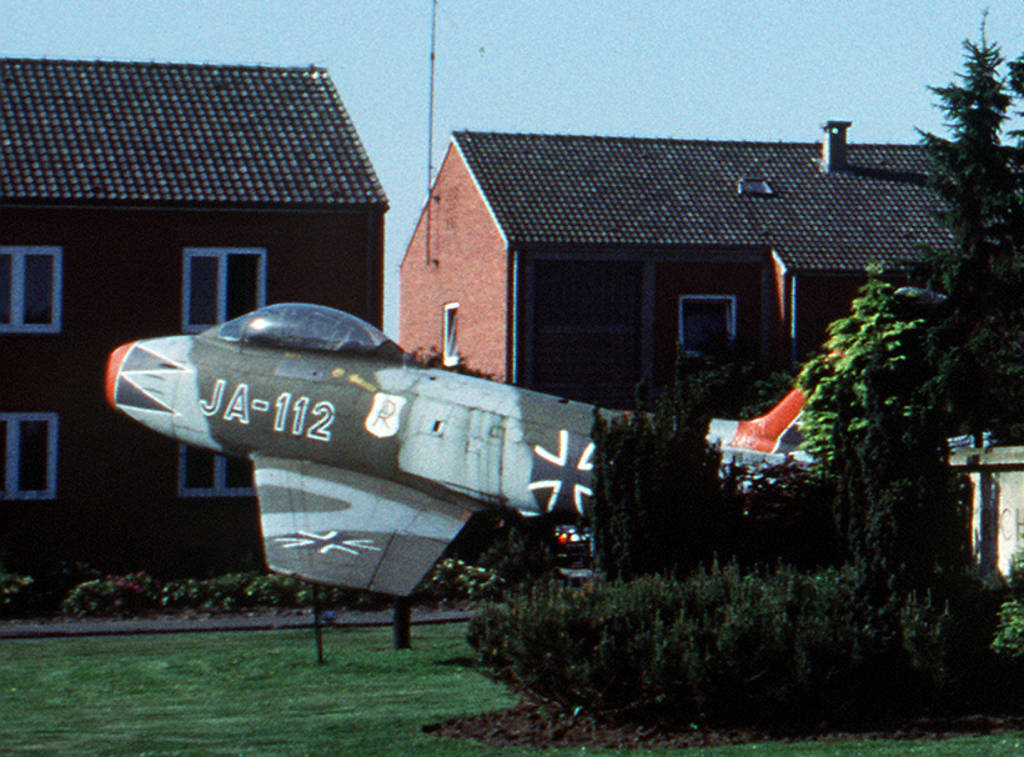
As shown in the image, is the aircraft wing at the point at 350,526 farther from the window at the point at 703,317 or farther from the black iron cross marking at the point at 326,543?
the window at the point at 703,317

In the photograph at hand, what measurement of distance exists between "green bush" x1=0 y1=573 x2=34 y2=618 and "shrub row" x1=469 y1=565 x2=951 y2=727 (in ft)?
39.9

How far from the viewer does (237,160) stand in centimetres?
2717

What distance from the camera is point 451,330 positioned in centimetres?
4003

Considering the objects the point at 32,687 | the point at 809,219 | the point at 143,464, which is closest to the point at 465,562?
the point at 143,464

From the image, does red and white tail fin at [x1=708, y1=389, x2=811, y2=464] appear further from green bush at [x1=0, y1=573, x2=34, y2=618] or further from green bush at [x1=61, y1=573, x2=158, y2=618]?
green bush at [x1=0, y1=573, x2=34, y2=618]

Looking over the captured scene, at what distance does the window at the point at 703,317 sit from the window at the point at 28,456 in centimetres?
1621

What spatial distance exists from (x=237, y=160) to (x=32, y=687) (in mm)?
14289

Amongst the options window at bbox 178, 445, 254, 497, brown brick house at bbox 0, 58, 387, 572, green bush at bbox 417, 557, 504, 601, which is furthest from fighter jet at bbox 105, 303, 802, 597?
window at bbox 178, 445, 254, 497

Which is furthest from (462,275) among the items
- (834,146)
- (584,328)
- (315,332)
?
(315,332)

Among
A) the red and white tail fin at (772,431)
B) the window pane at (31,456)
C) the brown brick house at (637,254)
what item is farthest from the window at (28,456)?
the brown brick house at (637,254)

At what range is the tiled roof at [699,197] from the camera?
35.5 meters

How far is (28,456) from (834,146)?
76.7ft

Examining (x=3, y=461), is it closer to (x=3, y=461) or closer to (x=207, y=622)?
(x=3, y=461)

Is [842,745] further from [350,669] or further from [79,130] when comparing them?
[79,130]
